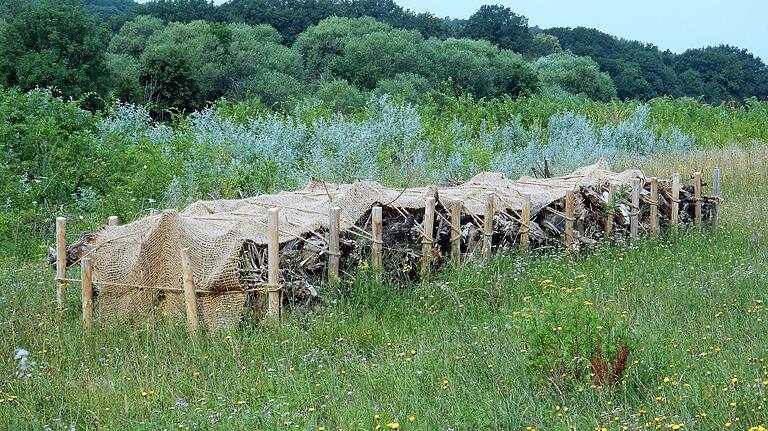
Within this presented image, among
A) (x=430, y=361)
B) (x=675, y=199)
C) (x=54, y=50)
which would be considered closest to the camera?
(x=430, y=361)

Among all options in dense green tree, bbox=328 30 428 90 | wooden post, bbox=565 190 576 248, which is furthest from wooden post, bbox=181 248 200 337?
dense green tree, bbox=328 30 428 90

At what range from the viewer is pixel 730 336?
646 cm

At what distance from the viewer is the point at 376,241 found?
8227 mm

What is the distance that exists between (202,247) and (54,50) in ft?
88.6

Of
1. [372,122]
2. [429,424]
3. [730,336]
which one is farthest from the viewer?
[372,122]

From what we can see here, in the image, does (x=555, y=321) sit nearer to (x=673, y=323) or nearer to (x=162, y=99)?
(x=673, y=323)

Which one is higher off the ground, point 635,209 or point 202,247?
point 202,247

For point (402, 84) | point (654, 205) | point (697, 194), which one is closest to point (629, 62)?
point (402, 84)

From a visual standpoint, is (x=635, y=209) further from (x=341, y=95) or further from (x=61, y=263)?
(x=341, y=95)

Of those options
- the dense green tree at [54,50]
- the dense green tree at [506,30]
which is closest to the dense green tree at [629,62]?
the dense green tree at [506,30]

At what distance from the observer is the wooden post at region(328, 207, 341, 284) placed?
7.86m

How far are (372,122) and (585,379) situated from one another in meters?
14.4

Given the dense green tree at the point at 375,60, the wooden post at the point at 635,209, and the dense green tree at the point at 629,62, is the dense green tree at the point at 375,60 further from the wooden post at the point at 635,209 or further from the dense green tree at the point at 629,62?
the wooden post at the point at 635,209

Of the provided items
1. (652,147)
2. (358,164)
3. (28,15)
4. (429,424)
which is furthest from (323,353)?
(28,15)
